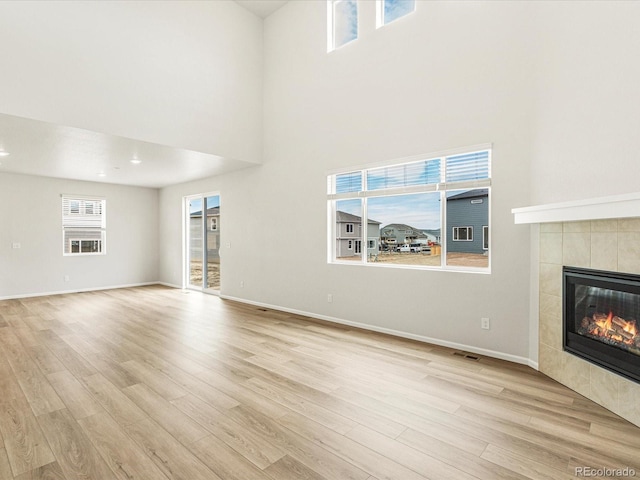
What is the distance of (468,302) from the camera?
3738 mm

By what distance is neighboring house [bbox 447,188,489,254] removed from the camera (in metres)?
3.71

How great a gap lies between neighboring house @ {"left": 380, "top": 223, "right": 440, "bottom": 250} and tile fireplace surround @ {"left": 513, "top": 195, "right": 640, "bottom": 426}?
1189mm

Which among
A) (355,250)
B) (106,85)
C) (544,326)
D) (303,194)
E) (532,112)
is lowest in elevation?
(544,326)

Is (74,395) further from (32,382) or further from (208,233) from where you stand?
(208,233)

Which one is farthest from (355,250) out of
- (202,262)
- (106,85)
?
(202,262)

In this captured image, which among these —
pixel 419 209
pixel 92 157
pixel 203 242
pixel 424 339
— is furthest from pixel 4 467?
pixel 203 242

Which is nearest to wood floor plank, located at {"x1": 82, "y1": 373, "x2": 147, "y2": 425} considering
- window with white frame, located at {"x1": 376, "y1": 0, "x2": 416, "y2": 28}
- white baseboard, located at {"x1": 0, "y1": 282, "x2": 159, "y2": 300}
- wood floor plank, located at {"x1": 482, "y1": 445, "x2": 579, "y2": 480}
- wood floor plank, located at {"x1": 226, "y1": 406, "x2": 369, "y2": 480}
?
wood floor plank, located at {"x1": 226, "y1": 406, "x2": 369, "y2": 480}

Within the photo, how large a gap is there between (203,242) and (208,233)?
271 mm

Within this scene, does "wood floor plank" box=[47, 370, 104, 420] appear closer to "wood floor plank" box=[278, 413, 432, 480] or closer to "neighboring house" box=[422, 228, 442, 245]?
"wood floor plank" box=[278, 413, 432, 480]

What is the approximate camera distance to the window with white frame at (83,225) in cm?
767

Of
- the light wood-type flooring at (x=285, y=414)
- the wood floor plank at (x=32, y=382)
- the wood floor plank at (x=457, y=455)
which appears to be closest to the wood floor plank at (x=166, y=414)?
the light wood-type flooring at (x=285, y=414)

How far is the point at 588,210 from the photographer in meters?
2.34

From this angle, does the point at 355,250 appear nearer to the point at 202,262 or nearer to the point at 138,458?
the point at 138,458

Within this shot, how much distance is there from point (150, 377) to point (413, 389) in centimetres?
239
